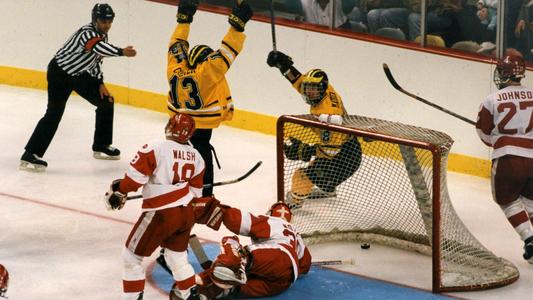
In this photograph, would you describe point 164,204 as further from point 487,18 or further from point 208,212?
point 487,18

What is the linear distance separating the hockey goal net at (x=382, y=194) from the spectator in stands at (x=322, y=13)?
241 cm

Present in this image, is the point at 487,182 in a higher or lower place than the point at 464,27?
lower

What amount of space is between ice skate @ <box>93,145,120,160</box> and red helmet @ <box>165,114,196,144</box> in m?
3.33

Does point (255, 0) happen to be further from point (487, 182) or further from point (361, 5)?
point (487, 182)

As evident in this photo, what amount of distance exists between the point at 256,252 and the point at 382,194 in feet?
3.84

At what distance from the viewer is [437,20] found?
9.42 meters

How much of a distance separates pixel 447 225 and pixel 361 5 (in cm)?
312

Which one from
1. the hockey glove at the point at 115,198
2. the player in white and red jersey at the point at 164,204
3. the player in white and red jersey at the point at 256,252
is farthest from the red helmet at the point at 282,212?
the hockey glove at the point at 115,198

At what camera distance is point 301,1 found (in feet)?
33.4

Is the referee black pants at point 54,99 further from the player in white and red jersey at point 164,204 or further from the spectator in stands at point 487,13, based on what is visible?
the player in white and red jersey at point 164,204

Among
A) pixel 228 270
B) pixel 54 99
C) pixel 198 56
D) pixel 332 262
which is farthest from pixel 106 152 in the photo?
pixel 228 270

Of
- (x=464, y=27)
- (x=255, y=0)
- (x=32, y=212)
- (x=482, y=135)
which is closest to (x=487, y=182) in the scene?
(x=464, y=27)

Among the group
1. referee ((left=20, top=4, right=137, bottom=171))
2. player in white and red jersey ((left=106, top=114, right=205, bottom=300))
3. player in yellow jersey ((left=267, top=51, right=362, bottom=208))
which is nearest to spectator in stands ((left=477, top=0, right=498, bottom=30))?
player in yellow jersey ((left=267, top=51, right=362, bottom=208))

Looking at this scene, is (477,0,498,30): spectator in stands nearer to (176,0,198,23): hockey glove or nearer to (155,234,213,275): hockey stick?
(176,0,198,23): hockey glove
